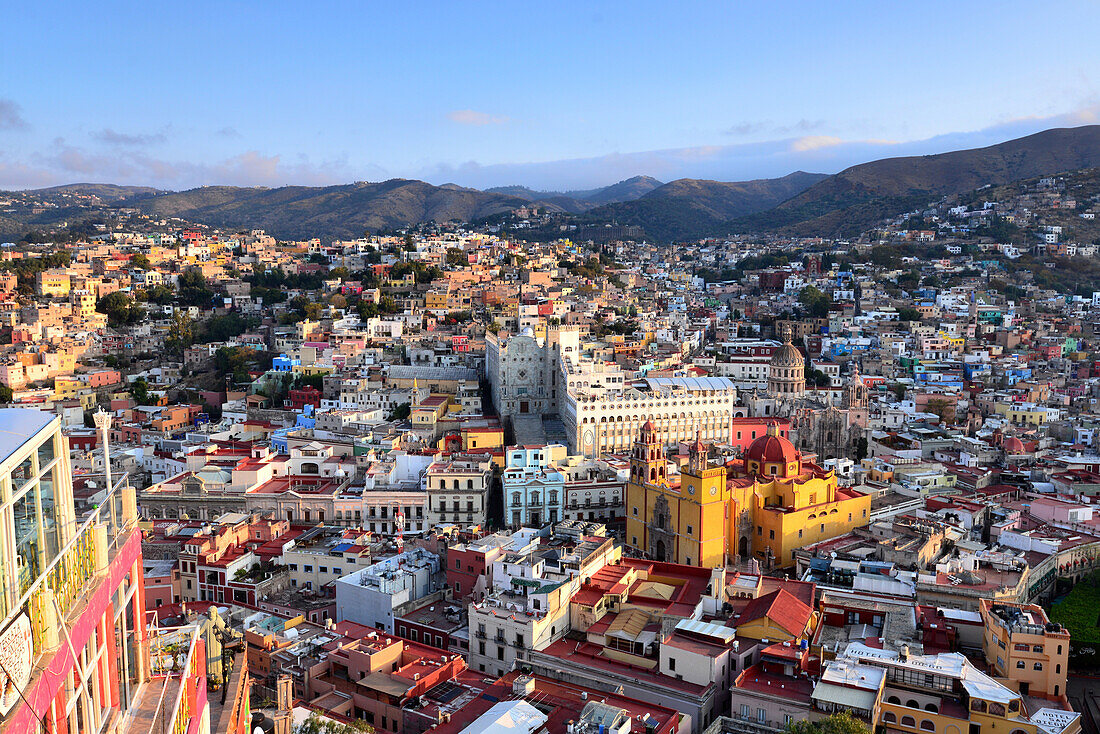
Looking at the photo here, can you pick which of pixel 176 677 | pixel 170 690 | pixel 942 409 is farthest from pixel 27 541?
pixel 942 409

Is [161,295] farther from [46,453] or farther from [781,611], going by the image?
[46,453]

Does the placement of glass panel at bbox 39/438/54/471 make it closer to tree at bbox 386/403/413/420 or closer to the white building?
the white building

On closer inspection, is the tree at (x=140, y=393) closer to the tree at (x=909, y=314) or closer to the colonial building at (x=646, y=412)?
the colonial building at (x=646, y=412)

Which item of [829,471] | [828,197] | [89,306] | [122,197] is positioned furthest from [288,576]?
[122,197]

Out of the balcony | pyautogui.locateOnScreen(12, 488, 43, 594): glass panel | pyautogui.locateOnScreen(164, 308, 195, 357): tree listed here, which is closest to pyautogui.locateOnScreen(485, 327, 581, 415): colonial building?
pyautogui.locateOnScreen(164, 308, 195, 357): tree

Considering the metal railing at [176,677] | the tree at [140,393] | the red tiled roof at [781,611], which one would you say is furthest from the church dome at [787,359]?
the metal railing at [176,677]

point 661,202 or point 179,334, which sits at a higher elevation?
point 661,202
